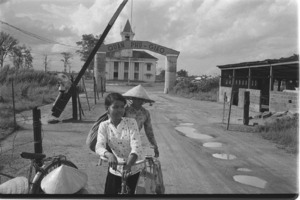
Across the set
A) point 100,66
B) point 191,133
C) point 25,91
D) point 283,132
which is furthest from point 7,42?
point 25,91

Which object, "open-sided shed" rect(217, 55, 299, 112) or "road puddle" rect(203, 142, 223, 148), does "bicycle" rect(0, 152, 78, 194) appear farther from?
"open-sided shed" rect(217, 55, 299, 112)

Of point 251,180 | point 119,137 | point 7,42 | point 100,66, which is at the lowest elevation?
point 251,180

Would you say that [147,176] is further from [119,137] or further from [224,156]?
[224,156]

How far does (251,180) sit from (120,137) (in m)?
2.44

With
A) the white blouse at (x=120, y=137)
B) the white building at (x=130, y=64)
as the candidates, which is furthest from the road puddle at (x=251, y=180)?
the white blouse at (x=120, y=137)

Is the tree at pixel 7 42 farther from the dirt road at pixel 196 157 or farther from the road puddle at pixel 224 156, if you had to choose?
the road puddle at pixel 224 156

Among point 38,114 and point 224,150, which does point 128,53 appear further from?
point 224,150

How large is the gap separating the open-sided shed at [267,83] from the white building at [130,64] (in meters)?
3.55

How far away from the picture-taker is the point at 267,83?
53.8 ft

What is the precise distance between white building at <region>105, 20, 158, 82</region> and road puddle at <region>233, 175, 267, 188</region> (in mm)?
1987

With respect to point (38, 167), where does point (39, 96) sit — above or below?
above

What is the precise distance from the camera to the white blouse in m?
2.62

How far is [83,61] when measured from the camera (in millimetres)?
5488

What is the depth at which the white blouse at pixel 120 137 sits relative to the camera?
103 inches
